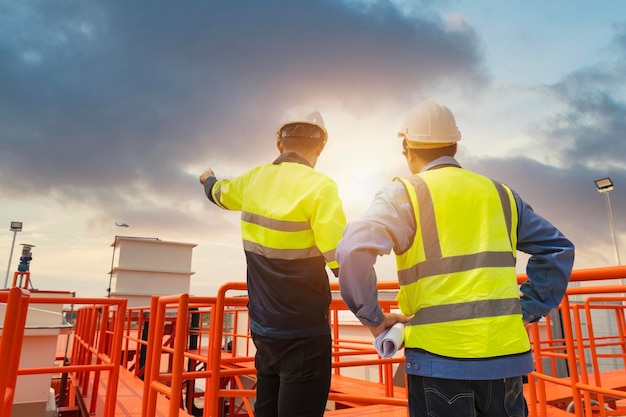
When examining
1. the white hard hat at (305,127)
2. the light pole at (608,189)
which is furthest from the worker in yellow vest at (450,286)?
the light pole at (608,189)

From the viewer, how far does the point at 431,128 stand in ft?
5.71

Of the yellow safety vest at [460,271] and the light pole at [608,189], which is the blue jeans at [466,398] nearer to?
the yellow safety vest at [460,271]

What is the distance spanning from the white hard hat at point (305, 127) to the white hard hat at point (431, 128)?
0.62 meters

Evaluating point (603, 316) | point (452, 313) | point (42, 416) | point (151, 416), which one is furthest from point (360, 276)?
point (603, 316)

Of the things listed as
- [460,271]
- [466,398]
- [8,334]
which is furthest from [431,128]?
[8,334]

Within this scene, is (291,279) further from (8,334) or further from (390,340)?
(8,334)

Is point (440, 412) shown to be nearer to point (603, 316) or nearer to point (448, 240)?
point (448, 240)

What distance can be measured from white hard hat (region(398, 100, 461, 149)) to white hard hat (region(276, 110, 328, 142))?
0.62 meters

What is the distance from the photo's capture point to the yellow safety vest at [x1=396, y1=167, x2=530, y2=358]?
4.56 feet

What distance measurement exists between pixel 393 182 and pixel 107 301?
141 inches

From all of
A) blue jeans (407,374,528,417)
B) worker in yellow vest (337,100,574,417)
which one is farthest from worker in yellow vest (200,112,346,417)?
blue jeans (407,374,528,417)

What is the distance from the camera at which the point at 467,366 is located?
1.35 m

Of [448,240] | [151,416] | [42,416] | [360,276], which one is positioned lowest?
[42,416]

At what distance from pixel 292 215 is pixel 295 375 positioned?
28.0 inches
